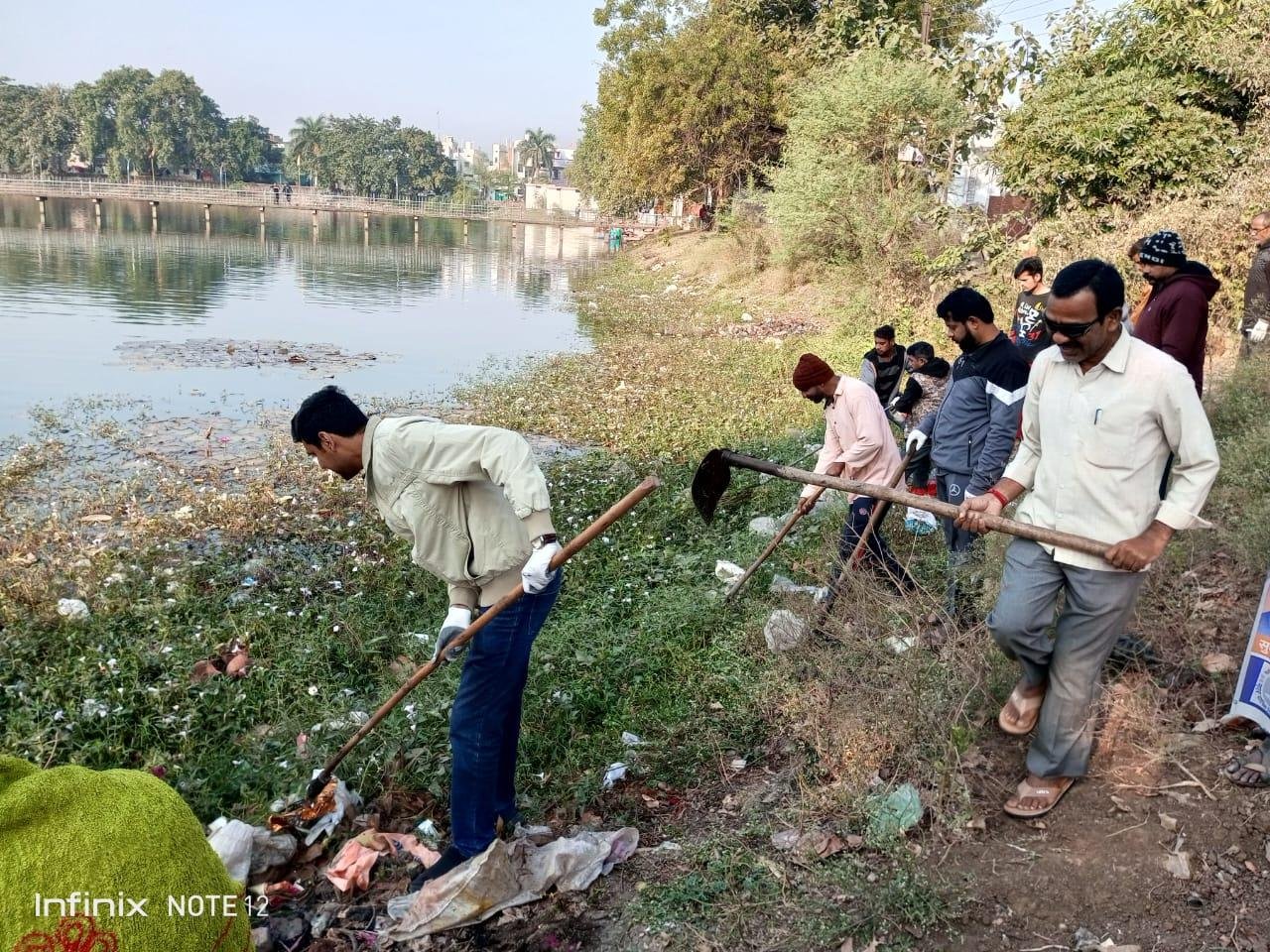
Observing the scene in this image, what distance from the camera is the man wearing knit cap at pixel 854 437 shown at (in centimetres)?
453

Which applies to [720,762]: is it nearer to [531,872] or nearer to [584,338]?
[531,872]

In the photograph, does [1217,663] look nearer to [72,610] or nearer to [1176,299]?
[1176,299]

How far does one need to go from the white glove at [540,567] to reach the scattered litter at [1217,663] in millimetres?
2419

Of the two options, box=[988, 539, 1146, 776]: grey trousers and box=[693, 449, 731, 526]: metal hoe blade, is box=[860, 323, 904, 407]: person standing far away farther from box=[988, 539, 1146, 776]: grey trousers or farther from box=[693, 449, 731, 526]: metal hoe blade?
box=[988, 539, 1146, 776]: grey trousers

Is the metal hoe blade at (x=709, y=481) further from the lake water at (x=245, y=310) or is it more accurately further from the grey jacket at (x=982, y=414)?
the lake water at (x=245, y=310)

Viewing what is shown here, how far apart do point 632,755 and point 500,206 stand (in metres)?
76.2

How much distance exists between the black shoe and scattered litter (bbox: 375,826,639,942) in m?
0.12

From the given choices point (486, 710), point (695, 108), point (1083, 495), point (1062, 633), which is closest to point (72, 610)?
point (486, 710)

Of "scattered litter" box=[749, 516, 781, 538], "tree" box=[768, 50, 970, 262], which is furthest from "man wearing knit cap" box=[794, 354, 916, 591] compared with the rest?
"tree" box=[768, 50, 970, 262]

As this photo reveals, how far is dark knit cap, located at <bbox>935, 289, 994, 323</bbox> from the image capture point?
13.2 ft

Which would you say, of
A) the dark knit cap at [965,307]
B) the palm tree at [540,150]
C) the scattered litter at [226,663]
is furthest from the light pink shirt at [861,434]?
the palm tree at [540,150]

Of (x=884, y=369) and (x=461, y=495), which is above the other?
(x=884, y=369)

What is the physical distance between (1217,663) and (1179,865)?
105 cm

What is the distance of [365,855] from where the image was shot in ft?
10.5
